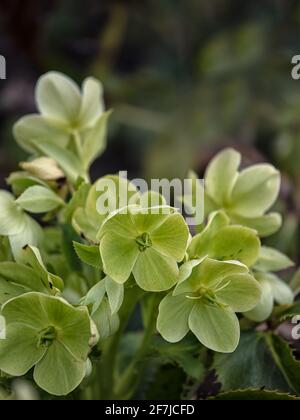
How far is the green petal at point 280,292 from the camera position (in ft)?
1.69

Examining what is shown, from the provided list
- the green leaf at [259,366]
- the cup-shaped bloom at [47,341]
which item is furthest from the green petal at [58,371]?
the green leaf at [259,366]

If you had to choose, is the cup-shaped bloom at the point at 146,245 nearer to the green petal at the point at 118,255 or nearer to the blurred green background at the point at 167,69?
the green petal at the point at 118,255

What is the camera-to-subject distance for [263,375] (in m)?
0.52

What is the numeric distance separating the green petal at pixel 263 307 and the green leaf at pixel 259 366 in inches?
1.2

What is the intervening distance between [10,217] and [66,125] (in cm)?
12

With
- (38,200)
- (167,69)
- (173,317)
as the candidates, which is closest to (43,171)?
(38,200)

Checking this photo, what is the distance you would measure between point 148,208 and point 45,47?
2.42 ft

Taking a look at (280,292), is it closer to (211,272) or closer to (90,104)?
(211,272)

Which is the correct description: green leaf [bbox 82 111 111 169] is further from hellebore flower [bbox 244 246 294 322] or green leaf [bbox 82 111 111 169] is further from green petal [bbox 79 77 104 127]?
hellebore flower [bbox 244 246 294 322]

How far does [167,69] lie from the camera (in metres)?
1.16

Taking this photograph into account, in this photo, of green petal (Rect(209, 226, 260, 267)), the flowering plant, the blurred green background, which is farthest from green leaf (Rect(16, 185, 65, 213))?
the blurred green background

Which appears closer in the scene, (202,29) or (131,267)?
(131,267)
